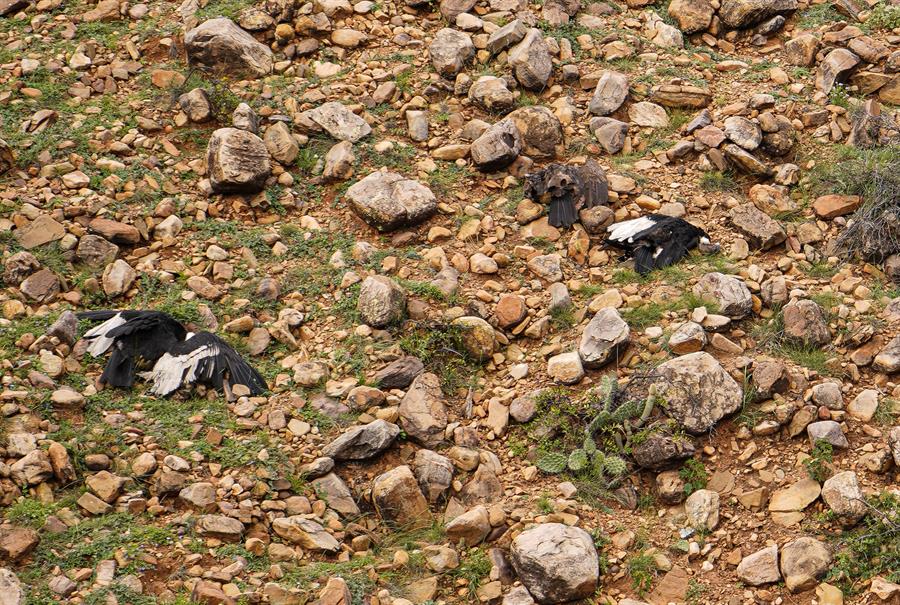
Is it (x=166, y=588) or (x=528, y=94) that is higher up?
(x=528, y=94)

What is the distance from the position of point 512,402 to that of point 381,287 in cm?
99

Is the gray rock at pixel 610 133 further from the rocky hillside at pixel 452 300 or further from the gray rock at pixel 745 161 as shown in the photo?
the gray rock at pixel 745 161

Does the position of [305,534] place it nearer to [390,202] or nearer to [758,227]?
[390,202]

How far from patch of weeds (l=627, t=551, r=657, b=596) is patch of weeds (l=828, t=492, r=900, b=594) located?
74 centimetres

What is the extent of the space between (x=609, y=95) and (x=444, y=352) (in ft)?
8.08

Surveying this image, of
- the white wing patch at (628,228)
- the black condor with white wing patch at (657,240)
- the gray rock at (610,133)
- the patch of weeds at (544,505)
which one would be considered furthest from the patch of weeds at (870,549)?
the gray rock at (610,133)

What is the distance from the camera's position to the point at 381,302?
5.13 meters

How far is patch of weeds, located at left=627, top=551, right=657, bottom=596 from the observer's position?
159 inches

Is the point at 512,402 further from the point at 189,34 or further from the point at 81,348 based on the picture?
the point at 189,34

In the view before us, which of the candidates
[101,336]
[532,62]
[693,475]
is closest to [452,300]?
[693,475]

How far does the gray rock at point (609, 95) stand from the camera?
6.43 meters

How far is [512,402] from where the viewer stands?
15.8 ft

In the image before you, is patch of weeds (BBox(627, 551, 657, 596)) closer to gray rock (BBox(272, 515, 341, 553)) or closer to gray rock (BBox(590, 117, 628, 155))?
gray rock (BBox(272, 515, 341, 553))

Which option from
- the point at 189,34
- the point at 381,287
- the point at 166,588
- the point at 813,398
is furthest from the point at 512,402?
the point at 189,34
